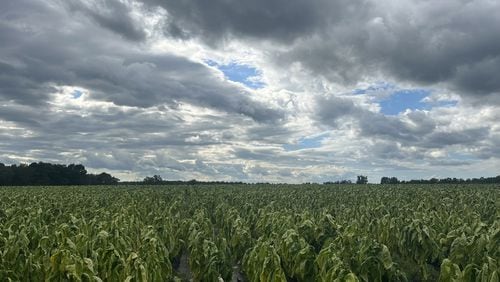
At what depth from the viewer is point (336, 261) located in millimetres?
8812

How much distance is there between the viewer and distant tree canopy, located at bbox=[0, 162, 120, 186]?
111 metres

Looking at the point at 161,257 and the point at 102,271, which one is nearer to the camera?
the point at 102,271

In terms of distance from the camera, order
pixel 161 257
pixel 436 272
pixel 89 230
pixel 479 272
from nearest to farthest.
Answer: pixel 479 272, pixel 161 257, pixel 436 272, pixel 89 230

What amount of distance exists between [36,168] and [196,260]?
11856 cm

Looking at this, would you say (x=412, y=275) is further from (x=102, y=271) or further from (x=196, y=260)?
(x=102, y=271)

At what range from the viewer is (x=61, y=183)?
392 feet

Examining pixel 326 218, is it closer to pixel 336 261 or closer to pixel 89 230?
pixel 336 261

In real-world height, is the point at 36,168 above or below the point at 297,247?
above

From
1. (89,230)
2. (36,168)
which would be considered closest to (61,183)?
(36,168)

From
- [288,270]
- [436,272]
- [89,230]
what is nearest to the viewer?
[288,270]

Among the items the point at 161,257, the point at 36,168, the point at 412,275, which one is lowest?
the point at 412,275

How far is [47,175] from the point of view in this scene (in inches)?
4643

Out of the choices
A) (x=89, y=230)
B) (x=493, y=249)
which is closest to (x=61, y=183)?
(x=89, y=230)

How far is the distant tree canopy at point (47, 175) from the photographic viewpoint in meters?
111
